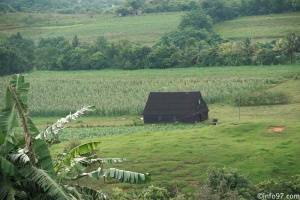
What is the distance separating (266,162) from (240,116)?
41.2ft

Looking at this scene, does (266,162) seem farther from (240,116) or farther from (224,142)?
(240,116)

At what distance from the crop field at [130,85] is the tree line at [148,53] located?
7.74 feet

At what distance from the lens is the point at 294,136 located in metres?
27.6

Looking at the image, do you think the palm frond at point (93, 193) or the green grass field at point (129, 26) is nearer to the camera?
the palm frond at point (93, 193)

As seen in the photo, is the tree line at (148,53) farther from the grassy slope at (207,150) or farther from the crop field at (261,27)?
the grassy slope at (207,150)

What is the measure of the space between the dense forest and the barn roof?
20.0 m

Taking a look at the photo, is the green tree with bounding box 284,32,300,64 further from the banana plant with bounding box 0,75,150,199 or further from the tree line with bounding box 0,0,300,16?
the banana plant with bounding box 0,75,150,199

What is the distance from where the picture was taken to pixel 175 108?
3659cm

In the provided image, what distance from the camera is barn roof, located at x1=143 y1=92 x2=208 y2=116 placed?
3638cm

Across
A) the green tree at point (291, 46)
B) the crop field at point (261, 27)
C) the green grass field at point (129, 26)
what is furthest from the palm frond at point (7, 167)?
the crop field at point (261, 27)

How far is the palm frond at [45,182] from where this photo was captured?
9.70 m

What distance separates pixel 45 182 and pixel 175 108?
88.5 feet

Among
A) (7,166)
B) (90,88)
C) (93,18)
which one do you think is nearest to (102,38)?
(93,18)

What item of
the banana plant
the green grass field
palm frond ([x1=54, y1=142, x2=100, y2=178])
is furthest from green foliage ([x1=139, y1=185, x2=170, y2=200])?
the green grass field
